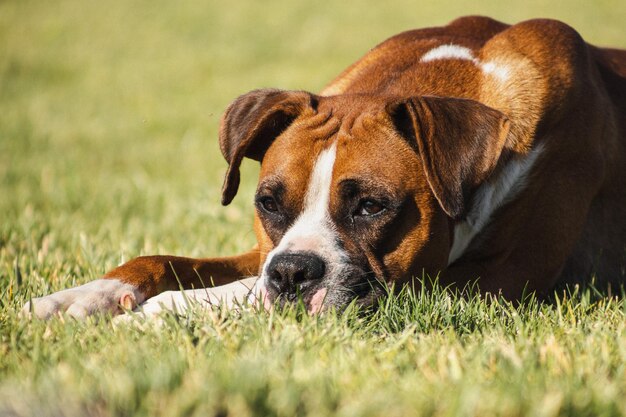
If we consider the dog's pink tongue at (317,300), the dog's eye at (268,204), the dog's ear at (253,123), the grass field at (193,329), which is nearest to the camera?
the grass field at (193,329)

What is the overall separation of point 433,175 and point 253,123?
103 centimetres

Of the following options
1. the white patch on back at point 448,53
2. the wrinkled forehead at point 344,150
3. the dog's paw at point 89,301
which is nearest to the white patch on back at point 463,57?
the white patch on back at point 448,53

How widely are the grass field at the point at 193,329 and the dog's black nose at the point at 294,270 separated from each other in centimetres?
20

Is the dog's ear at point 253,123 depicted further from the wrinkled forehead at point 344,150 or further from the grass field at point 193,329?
the grass field at point 193,329

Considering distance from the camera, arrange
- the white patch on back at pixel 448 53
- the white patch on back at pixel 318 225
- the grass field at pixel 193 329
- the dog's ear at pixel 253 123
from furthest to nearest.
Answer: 1. the white patch on back at pixel 448 53
2. the dog's ear at pixel 253 123
3. the white patch on back at pixel 318 225
4. the grass field at pixel 193 329

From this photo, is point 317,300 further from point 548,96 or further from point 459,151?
point 548,96

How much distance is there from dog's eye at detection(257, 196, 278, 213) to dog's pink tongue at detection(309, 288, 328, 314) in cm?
63

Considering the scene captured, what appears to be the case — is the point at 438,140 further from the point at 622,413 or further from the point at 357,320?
the point at 622,413

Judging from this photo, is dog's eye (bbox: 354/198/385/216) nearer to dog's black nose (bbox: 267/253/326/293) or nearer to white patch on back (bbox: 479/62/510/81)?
dog's black nose (bbox: 267/253/326/293)

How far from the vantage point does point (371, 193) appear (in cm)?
410

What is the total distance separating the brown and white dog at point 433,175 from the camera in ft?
13.4

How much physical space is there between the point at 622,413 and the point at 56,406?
1.71 m

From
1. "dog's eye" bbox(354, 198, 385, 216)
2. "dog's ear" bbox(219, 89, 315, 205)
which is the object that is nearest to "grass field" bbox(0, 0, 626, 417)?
"dog's eye" bbox(354, 198, 385, 216)

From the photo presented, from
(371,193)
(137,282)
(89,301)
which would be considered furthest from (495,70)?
(89,301)
